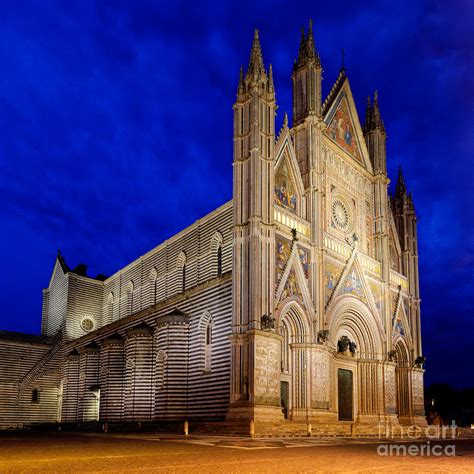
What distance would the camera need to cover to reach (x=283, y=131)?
105ft

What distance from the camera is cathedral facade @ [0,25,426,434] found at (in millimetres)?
27562

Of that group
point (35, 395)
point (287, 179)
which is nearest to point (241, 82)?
point (287, 179)

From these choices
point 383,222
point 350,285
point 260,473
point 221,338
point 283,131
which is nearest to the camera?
point 260,473

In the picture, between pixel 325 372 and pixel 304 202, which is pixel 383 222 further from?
→ pixel 325 372

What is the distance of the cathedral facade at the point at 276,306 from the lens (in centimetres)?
2756

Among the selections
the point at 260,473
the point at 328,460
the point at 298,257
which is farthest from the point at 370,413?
the point at 260,473

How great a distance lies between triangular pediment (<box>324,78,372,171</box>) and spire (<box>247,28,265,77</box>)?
23.4 feet

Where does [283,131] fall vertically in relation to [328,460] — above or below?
above

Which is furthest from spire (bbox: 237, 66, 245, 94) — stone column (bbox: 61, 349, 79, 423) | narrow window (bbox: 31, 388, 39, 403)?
narrow window (bbox: 31, 388, 39, 403)

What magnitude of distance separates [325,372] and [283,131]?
13269mm

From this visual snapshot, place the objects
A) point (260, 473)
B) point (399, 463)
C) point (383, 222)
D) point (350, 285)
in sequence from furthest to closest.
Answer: point (383, 222) → point (350, 285) → point (399, 463) → point (260, 473)

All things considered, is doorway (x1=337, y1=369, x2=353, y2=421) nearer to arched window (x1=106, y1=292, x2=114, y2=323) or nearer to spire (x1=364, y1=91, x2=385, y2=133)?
spire (x1=364, y1=91, x2=385, y2=133)

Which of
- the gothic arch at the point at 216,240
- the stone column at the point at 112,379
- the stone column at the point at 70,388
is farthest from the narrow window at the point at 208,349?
the stone column at the point at 70,388

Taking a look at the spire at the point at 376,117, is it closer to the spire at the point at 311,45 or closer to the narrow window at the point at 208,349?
the spire at the point at 311,45
